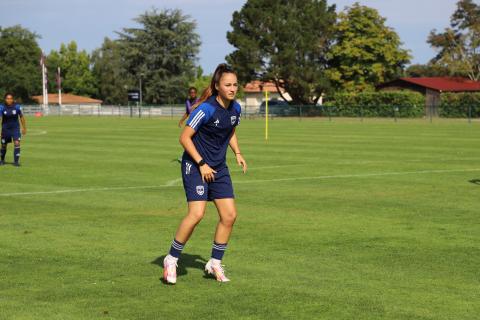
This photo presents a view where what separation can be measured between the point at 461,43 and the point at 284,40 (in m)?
24.1

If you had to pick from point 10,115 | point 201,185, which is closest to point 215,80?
point 201,185

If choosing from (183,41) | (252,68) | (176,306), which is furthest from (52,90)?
(176,306)

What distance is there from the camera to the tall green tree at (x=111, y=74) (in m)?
125

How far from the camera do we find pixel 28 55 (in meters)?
133

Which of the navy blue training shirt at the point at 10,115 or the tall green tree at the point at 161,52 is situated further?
the tall green tree at the point at 161,52

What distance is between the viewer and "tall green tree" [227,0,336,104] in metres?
87.4

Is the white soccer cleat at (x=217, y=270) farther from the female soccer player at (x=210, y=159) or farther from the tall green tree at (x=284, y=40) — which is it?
the tall green tree at (x=284, y=40)

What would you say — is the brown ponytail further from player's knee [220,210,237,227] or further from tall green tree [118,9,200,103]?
tall green tree [118,9,200,103]

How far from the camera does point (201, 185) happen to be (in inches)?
302

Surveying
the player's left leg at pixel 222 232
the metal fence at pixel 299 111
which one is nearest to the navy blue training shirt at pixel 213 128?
the player's left leg at pixel 222 232

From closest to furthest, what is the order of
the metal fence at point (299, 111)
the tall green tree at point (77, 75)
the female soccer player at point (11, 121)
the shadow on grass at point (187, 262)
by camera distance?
the shadow on grass at point (187, 262)
the female soccer player at point (11, 121)
the metal fence at point (299, 111)
the tall green tree at point (77, 75)

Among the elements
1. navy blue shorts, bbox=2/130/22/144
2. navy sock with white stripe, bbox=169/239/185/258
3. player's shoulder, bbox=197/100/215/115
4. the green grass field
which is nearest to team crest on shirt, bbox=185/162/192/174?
player's shoulder, bbox=197/100/215/115

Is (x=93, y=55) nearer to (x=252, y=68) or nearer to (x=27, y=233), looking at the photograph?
(x=252, y=68)

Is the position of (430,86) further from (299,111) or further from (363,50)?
(299,111)
